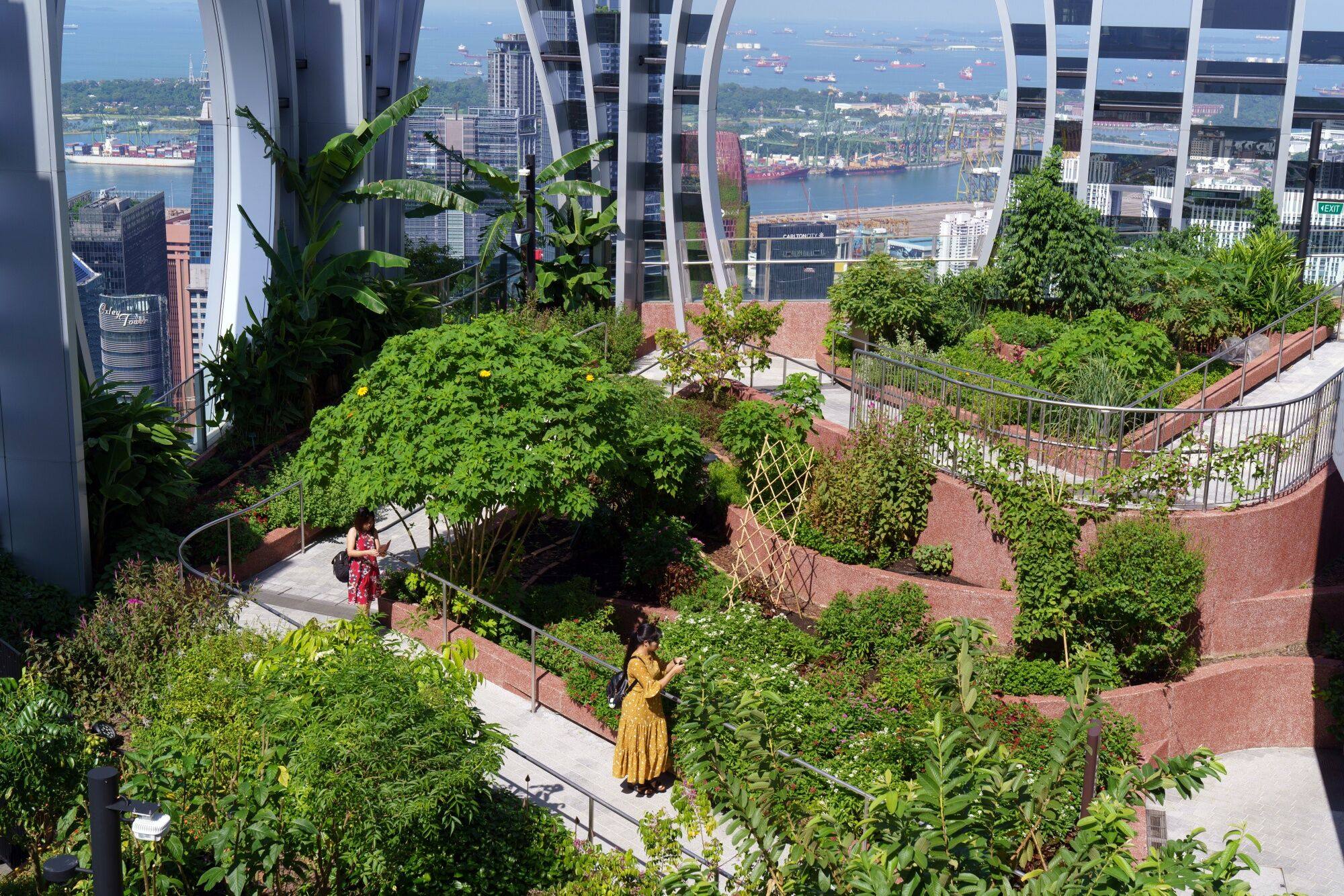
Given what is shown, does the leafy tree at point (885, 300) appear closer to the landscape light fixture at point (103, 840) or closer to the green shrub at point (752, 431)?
the green shrub at point (752, 431)

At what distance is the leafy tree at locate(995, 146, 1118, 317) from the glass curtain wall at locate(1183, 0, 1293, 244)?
2222mm

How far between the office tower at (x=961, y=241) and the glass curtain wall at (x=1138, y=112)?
1.68 metres

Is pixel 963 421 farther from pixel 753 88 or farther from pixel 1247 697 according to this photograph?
pixel 753 88

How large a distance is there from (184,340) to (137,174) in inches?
114

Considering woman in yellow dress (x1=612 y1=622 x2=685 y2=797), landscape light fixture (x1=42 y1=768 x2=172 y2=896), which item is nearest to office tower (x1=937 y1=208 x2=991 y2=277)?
woman in yellow dress (x1=612 y1=622 x2=685 y2=797)

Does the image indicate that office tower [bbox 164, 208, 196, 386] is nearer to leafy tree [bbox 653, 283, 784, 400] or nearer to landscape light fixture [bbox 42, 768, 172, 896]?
leafy tree [bbox 653, 283, 784, 400]

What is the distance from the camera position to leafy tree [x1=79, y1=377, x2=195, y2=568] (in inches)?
527

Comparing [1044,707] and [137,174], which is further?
[137,174]

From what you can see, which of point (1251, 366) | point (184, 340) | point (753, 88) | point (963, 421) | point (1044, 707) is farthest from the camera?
point (753, 88)

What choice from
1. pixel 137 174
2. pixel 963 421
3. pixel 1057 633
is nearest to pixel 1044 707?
pixel 1057 633

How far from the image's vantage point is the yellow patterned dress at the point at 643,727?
1023cm

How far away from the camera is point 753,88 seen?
102 feet

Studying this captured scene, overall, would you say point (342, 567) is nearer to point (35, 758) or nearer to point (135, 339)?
point (35, 758)

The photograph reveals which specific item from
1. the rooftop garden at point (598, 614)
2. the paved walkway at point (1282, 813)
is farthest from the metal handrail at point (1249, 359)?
the paved walkway at point (1282, 813)
